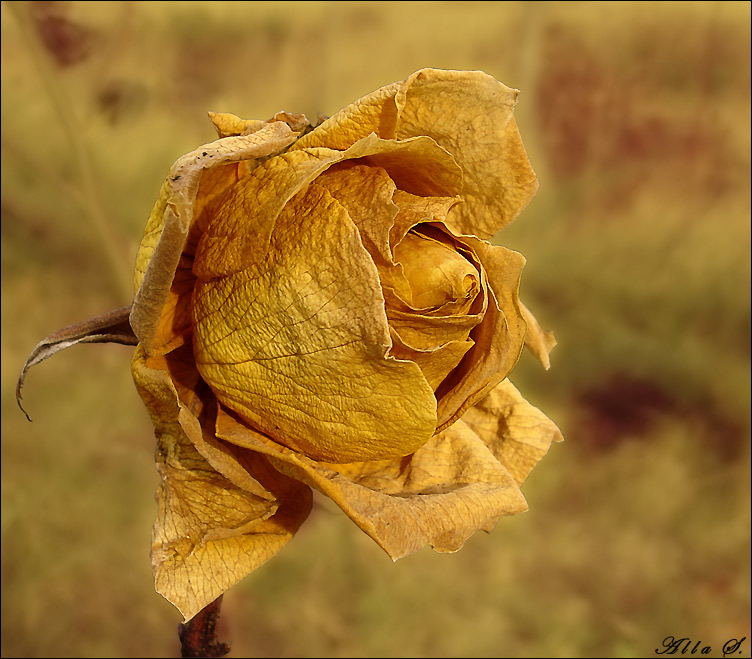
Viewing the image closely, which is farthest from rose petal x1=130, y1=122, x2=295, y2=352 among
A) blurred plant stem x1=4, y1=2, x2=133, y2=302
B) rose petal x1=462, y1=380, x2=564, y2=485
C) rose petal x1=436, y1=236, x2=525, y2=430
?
blurred plant stem x1=4, y1=2, x2=133, y2=302

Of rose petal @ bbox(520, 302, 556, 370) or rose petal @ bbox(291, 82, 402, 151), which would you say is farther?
rose petal @ bbox(520, 302, 556, 370)

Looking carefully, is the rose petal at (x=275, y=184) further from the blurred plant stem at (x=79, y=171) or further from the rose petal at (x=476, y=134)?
the blurred plant stem at (x=79, y=171)

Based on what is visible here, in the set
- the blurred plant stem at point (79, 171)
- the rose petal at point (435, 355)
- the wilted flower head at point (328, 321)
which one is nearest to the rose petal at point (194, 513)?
the wilted flower head at point (328, 321)

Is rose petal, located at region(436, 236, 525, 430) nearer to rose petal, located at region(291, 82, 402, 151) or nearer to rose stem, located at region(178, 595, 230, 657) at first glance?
rose petal, located at region(291, 82, 402, 151)

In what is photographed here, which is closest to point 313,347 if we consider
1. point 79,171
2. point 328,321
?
point 328,321

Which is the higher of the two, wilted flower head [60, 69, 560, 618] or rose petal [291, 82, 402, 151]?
rose petal [291, 82, 402, 151]

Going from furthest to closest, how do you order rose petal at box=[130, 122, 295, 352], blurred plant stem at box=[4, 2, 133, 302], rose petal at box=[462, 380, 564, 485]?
blurred plant stem at box=[4, 2, 133, 302]
rose petal at box=[462, 380, 564, 485]
rose petal at box=[130, 122, 295, 352]

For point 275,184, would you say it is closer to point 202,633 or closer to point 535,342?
point 535,342

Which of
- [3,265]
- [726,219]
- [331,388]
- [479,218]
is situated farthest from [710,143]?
[3,265]

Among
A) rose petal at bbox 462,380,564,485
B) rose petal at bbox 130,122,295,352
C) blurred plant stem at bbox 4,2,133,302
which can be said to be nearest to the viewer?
rose petal at bbox 130,122,295,352
